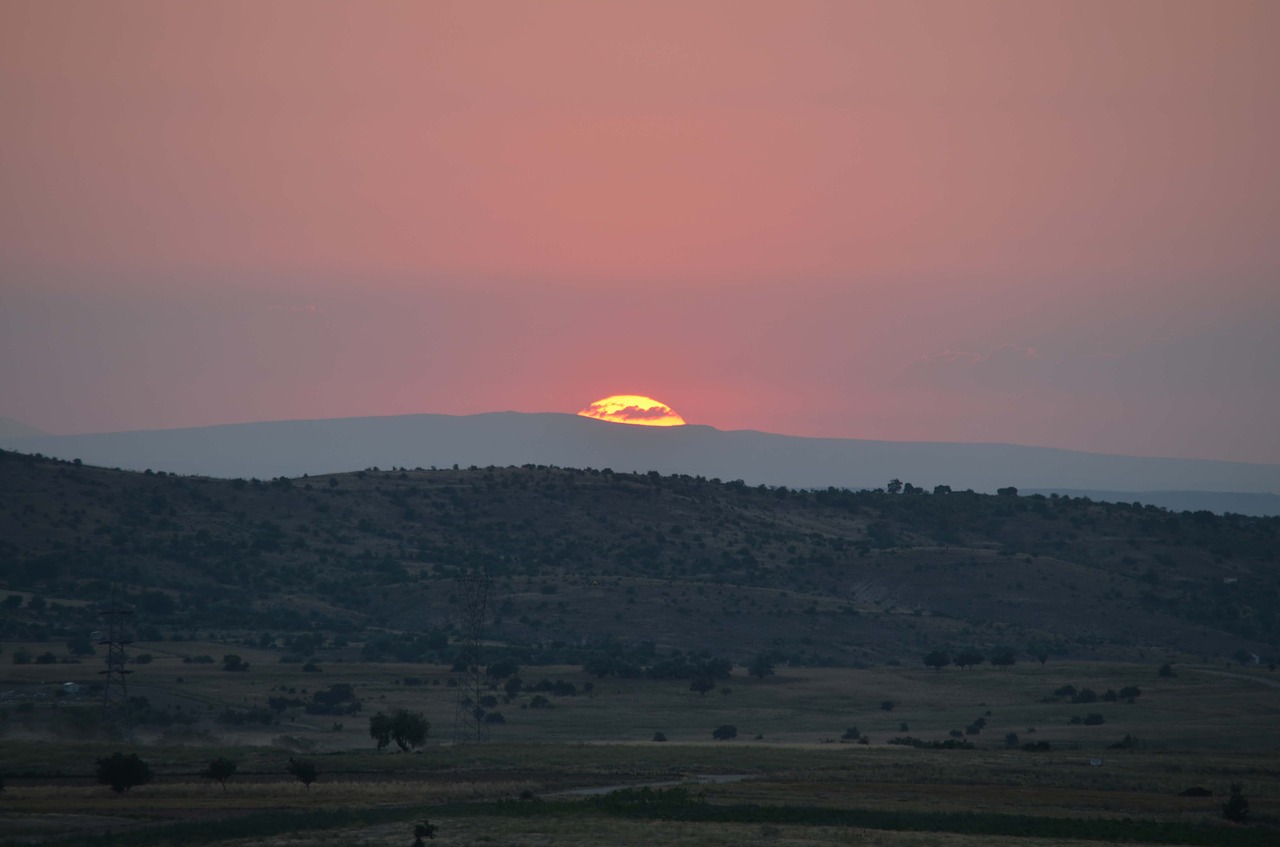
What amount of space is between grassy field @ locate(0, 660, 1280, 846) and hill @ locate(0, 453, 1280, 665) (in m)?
14.5

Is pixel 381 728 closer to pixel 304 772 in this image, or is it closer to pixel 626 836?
pixel 304 772

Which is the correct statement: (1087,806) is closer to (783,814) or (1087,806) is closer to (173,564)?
(783,814)

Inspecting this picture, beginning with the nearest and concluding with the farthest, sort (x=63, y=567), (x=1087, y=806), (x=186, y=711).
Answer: (x=1087, y=806)
(x=186, y=711)
(x=63, y=567)

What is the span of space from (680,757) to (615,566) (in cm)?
7441

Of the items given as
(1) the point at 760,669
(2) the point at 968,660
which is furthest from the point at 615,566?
(2) the point at 968,660

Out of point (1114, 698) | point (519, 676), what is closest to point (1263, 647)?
point (1114, 698)

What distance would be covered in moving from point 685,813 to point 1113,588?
94.4 m

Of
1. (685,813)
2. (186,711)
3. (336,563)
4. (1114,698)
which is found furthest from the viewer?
(336,563)

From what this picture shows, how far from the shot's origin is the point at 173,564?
119 m

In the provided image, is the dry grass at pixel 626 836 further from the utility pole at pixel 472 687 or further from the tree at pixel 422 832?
the utility pole at pixel 472 687

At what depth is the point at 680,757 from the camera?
2286 inches

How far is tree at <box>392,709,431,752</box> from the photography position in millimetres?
59906

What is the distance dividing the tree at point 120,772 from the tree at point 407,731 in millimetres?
15689

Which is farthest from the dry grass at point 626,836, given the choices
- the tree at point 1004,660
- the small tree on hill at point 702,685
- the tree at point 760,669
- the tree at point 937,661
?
the tree at point 1004,660
